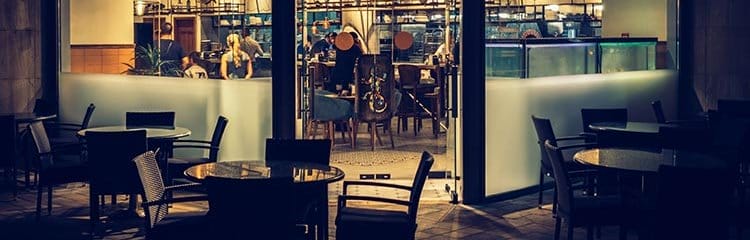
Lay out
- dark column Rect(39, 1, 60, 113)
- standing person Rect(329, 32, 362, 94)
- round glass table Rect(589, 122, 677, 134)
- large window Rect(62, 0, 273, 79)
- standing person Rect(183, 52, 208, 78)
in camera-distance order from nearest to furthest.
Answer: round glass table Rect(589, 122, 677, 134), large window Rect(62, 0, 273, 79), standing person Rect(183, 52, 208, 78), dark column Rect(39, 1, 60, 113), standing person Rect(329, 32, 362, 94)

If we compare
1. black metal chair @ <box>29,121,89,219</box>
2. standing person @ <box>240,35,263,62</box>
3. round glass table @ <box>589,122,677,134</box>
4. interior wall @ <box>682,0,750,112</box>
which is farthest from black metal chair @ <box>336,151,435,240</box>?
interior wall @ <box>682,0,750,112</box>

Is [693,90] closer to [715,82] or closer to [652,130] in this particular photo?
[715,82]

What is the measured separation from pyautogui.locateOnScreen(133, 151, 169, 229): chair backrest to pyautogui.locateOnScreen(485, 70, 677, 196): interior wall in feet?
11.8

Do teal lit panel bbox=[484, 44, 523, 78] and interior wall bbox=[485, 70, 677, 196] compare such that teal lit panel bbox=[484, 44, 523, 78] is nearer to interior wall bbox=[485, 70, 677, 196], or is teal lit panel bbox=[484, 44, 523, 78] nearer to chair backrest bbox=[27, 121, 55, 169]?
interior wall bbox=[485, 70, 677, 196]

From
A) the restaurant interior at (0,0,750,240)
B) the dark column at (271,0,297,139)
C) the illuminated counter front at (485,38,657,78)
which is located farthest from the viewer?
the illuminated counter front at (485,38,657,78)

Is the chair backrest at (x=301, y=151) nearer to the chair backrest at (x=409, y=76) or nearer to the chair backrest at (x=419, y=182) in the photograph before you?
the chair backrest at (x=419, y=182)

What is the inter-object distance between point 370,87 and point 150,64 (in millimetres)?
2577

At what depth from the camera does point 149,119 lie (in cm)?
858

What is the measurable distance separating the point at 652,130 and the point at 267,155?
3.08 meters

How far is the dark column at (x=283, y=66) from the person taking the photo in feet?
28.5

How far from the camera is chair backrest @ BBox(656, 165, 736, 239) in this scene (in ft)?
16.1

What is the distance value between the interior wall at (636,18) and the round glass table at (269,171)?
5.79m

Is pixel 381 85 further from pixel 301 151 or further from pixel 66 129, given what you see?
pixel 301 151

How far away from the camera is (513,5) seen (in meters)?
9.73
